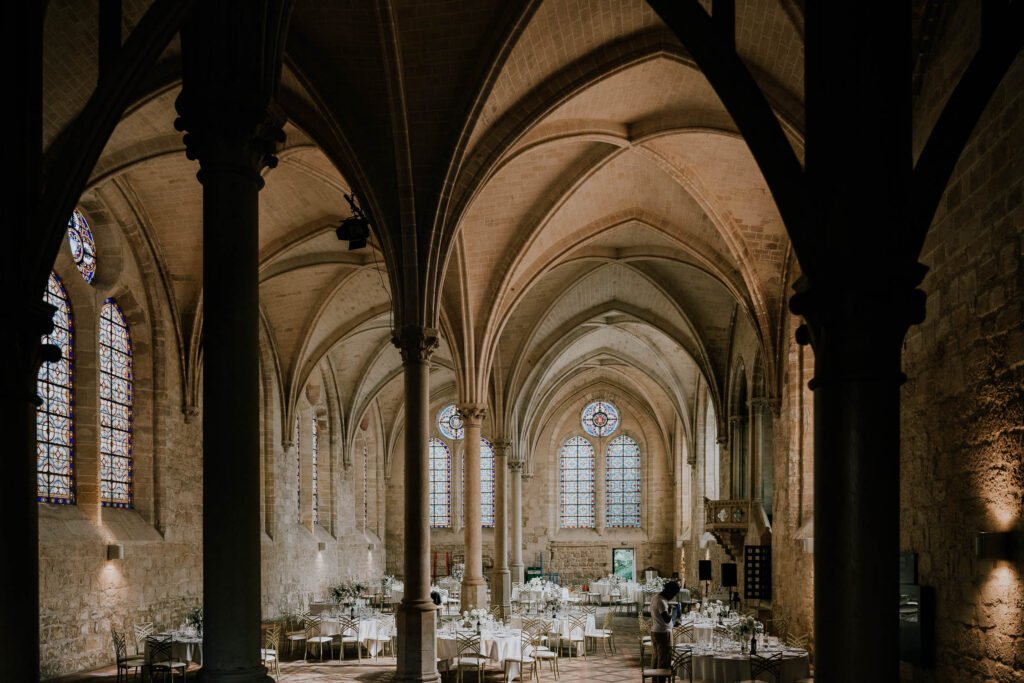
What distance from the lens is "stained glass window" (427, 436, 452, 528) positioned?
35500mm

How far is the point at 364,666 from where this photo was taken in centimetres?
1559

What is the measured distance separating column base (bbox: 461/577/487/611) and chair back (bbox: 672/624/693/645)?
410 centimetres

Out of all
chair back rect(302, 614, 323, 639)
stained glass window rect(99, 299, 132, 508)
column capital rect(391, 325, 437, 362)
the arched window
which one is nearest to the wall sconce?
column capital rect(391, 325, 437, 362)

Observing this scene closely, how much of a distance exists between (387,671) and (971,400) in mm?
10639

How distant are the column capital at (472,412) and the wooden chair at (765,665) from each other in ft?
25.7

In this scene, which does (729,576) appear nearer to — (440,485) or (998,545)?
(998,545)

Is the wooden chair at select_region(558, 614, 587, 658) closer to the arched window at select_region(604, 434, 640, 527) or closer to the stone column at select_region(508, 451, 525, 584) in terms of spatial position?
the stone column at select_region(508, 451, 525, 584)

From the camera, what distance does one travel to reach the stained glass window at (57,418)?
14203 millimetres

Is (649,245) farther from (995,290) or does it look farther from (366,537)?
(366,537)

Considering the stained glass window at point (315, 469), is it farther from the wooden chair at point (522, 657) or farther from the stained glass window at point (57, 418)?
the wooden chair at point (522, 657)

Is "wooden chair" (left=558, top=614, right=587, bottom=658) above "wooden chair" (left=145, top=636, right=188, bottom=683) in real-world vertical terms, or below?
below

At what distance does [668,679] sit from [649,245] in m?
9.37

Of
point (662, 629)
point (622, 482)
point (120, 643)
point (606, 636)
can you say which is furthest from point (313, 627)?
point (622, 482)

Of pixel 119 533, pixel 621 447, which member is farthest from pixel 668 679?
pixel 621 447
